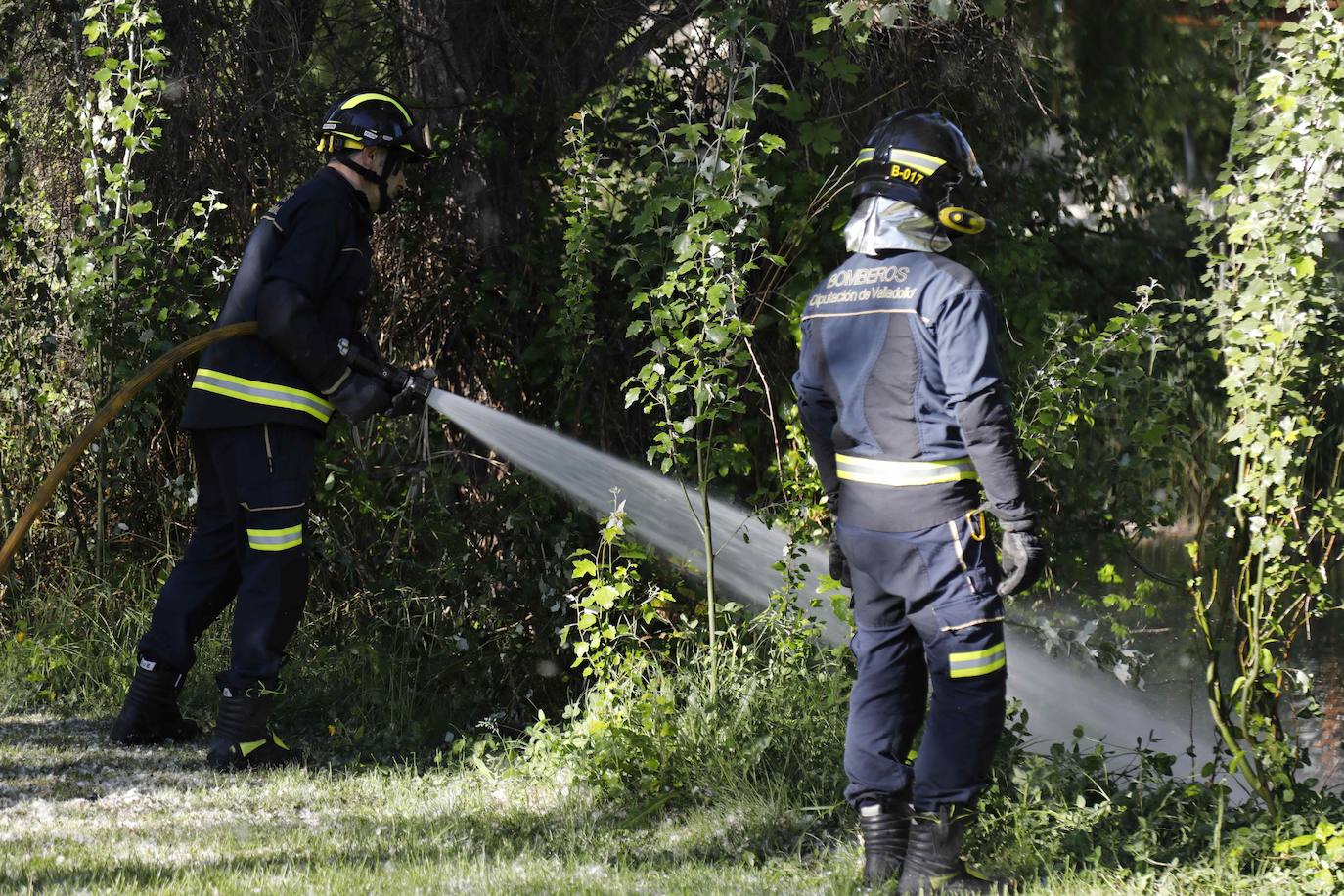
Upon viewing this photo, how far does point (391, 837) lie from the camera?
3.70 metres

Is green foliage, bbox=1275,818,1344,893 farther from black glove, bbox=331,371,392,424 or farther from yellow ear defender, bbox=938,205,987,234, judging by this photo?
black glove, bbox=331,371,392,424

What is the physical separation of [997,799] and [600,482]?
1.93m

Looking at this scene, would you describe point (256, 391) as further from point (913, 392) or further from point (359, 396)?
point (913, 392)

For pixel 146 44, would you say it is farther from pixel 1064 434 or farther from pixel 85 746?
pixel 1064 434

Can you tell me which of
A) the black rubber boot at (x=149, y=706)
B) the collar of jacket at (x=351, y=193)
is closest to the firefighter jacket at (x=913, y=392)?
the collar of jacket at (x=351, y=193)

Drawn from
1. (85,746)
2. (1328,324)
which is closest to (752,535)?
(1328,324)

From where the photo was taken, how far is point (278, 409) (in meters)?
4.39

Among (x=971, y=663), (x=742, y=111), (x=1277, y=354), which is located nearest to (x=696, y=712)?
(x=971, y=663)

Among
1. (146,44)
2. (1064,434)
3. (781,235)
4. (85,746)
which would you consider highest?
(146,44)

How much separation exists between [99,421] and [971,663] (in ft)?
8.37

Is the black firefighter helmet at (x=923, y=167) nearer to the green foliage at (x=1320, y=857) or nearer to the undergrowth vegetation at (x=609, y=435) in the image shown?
the undergrowth vegetation at (x=609, y=435)

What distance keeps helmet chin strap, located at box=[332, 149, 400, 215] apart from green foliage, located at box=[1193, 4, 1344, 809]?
8.47ft

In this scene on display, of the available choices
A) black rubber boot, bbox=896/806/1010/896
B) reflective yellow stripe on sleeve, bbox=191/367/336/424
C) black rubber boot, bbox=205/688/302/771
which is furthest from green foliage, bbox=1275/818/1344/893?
reflective yellow stripe on sleeve, bbox=191/367/336/424

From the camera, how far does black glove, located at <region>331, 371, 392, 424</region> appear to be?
14.4 ft
